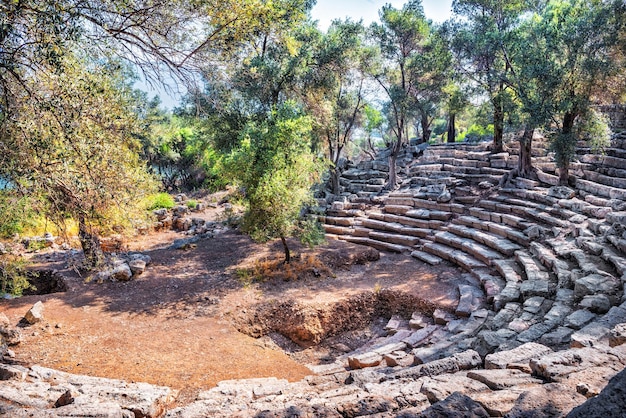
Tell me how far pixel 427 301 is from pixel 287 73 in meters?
9.93

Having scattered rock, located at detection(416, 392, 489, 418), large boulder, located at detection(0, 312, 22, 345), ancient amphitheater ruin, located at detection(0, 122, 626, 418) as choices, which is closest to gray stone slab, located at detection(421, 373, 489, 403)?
ancient amphitheater ruin, located at detection(0, 122, 626, 418)

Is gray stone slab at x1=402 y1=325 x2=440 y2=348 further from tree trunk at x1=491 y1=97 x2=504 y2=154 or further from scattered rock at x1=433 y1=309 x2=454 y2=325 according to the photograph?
tree trunk at x1=491 y1=97 x2=504 y2=154

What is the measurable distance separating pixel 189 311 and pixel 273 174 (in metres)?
4.36

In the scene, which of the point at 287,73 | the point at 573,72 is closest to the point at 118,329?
the point at 287,73

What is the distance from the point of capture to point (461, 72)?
59.6ft

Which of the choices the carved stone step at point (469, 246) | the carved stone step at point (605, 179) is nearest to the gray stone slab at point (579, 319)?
the carved stone step at point (469, 246)

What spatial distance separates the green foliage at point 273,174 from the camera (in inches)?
450

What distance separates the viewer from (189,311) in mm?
10023

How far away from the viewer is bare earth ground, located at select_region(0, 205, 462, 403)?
735 centimetres

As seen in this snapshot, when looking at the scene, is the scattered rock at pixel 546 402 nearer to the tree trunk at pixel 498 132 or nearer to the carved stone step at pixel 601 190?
the carved stone step at pixel 601 190

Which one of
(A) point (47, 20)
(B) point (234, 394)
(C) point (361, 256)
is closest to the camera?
(A) point (47, 20)

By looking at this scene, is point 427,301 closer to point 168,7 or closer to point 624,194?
point 624,194

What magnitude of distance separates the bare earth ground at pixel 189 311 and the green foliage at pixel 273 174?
1843 mm

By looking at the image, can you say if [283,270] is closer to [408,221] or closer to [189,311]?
[189,311]
